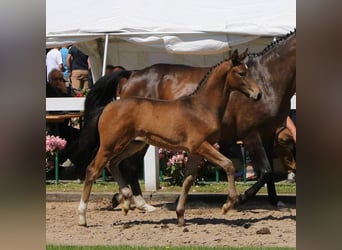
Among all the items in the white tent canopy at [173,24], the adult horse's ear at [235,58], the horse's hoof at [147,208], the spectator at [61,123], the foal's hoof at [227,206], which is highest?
the white tent canopy at [173,24]

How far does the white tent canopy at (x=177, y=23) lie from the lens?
31.6 feet

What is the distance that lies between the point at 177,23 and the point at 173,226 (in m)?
3.17

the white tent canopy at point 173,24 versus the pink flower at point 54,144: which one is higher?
the white tent canopy at point 173,24

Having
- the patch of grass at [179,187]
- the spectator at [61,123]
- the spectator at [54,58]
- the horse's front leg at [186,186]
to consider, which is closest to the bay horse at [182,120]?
the horse's front leg at [186,186]

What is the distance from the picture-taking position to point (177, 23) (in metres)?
9.70

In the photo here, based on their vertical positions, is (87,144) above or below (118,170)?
above

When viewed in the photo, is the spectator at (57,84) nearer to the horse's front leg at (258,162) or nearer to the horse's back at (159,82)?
the horse's back at (159,82)

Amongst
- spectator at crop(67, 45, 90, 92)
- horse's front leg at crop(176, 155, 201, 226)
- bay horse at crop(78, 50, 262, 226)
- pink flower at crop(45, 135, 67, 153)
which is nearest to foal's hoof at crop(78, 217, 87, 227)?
bay horse at crop(78, 50, 262, 226)

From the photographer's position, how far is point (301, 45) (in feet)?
5.25

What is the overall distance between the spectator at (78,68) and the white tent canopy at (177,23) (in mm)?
1802

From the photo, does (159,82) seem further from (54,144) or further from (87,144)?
(54,144)

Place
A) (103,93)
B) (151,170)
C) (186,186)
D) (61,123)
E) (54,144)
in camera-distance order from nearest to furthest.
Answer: (186,186) < (103,93) < (151,170) < (54,144) < (61,123)

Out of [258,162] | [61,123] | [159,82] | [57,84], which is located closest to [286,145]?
[258,162]

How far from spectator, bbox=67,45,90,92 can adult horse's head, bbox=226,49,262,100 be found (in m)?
5.10
